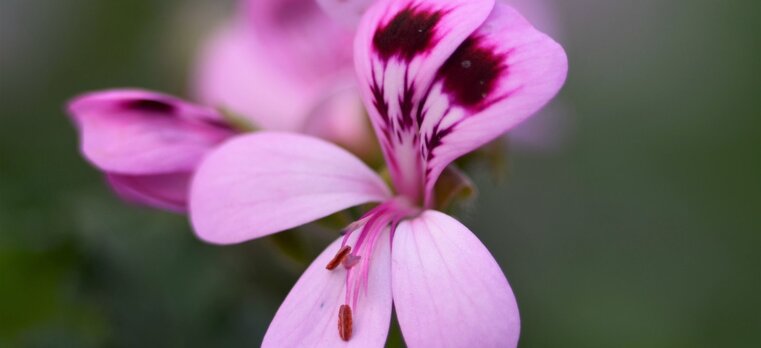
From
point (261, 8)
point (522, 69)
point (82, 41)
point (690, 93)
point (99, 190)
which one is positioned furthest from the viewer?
point (690, 93)

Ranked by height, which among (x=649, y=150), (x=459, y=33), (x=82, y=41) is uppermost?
(x=459, y=33)

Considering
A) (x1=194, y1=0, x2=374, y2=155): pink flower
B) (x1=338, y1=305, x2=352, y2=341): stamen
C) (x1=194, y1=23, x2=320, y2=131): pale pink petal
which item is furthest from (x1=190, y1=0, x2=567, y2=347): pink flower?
(x1=194, y1=23, x2=320, y2=131): pale pink petal

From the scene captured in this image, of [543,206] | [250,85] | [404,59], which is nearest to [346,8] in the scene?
[404,59]

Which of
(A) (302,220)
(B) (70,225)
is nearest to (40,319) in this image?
(B) (70,225)

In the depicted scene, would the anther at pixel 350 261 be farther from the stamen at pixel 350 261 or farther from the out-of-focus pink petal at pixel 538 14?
the out-of-focus pink petal at pixel 538 14

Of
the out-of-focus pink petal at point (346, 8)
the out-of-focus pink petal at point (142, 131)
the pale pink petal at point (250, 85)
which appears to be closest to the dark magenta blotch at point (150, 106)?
the out-of-focus pink petal at point (142, 131)

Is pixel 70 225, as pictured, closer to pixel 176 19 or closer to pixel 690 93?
pixel 176 19

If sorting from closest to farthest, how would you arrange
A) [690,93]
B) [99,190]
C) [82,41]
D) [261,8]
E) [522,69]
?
[522,69] < [261,8] < [99,190] < [82,41] < [690,93]
